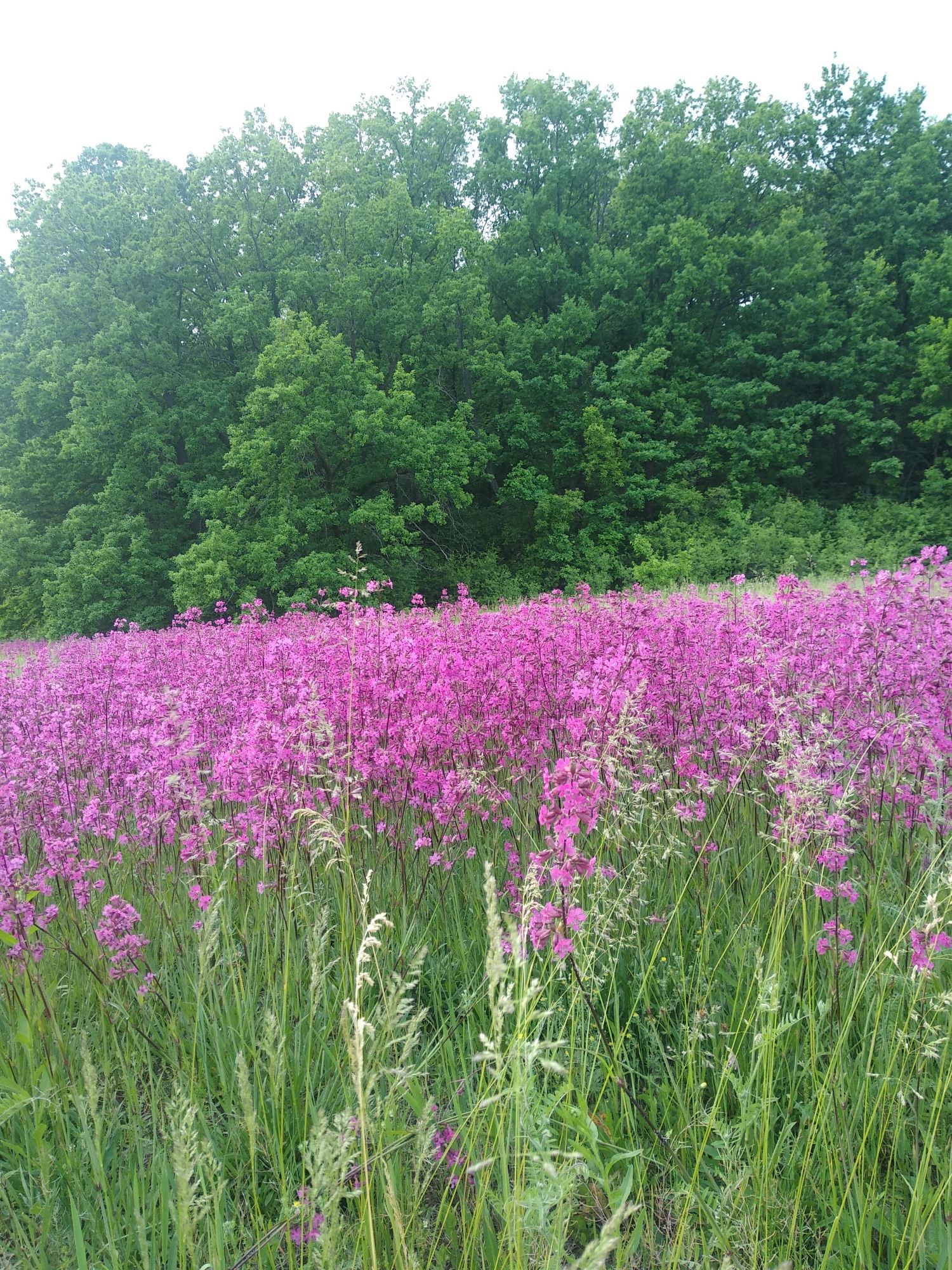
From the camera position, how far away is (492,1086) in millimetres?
1441

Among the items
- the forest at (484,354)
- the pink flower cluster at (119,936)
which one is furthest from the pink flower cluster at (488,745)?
the forest at (484,354)

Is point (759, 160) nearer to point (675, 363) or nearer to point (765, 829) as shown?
point (675, 363)

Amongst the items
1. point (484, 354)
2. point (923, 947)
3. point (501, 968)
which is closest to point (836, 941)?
point (923, 947)

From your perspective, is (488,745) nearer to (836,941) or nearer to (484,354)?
(836,941)

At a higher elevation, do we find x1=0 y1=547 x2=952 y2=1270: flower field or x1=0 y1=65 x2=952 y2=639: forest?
x1=0 y1=65 x2=952 y2=639: forest

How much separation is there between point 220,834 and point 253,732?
2.58 feet

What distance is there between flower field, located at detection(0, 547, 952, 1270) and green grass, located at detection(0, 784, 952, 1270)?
2 centimetres

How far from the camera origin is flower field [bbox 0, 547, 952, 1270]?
1.45m

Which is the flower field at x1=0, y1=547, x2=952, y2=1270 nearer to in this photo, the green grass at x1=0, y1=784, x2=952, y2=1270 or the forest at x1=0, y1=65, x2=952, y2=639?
the green grass at x1=0, y1=784, x2=952, y2=1270

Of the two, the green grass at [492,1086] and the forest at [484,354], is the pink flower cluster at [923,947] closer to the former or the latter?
the green grass at [492,1086]

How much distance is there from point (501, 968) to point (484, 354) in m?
26.6

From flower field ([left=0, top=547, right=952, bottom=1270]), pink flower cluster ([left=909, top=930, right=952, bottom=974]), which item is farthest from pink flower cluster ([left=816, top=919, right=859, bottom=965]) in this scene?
pink flower cluster ([left=909, top=930, right=952, bottom=974])

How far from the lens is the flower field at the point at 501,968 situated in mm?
1447

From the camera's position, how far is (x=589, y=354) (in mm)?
27984
